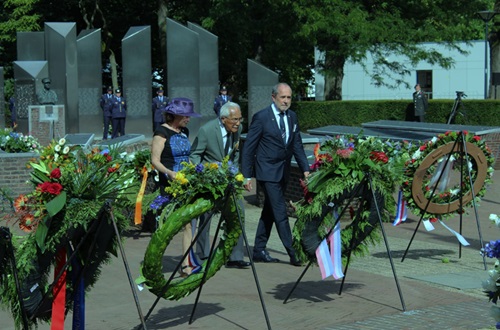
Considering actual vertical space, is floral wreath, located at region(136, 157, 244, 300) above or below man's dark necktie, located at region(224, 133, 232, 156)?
below

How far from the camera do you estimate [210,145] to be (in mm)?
10250

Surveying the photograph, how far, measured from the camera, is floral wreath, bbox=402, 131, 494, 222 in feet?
34.7

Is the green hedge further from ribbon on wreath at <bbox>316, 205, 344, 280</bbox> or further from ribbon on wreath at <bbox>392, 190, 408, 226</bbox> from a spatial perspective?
ribbon on wreath at <bbox>316, 205, 344, 280</bbox>

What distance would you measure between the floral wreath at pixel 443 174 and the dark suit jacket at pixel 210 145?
6.37 feet

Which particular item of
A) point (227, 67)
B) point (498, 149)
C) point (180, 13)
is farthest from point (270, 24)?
point (498, 149)

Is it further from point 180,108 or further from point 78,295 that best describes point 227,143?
point 78,295

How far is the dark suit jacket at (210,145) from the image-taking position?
10227 mm

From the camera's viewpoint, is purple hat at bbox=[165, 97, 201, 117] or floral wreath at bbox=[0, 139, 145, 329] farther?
purple hat at bbox=[165, 97, 201, 117]

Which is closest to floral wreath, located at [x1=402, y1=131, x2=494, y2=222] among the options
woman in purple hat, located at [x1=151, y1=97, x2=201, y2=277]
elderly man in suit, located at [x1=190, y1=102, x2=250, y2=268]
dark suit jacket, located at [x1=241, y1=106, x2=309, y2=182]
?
dark suit jacket, located at [x1=241, y1=106, x2=309, y2=182]

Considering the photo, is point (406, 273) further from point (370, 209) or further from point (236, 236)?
point (236, 236)

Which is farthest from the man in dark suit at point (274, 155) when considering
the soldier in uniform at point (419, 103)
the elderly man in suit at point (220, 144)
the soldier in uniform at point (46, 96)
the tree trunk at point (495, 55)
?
the tree trunk at point (495, 55)

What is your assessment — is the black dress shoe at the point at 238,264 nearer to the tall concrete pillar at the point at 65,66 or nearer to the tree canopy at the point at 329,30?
the tall concrete pillar at the point at 65,66

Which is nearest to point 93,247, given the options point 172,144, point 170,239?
point 170,239

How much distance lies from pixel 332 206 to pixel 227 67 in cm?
3615
